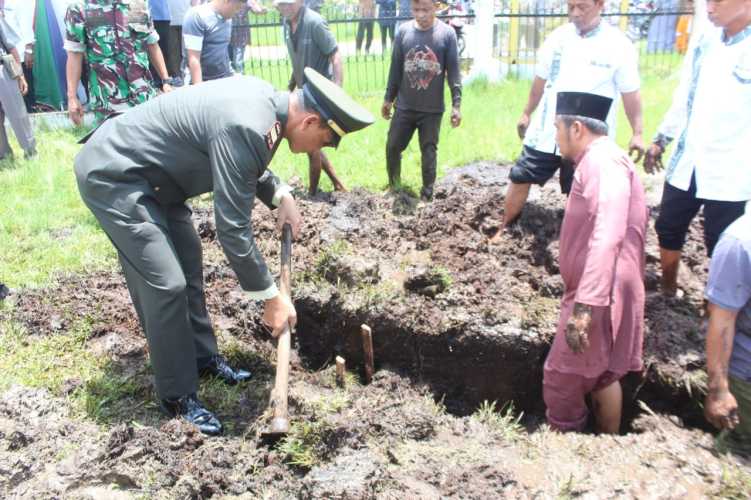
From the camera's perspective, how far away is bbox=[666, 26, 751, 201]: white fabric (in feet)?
11.3

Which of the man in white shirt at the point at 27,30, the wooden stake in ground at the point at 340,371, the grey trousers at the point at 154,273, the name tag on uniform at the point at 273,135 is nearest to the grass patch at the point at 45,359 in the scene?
the grey trousers at the point at 154,273

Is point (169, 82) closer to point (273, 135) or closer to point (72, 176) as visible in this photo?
point (72, 176)

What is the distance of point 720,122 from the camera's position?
3.56 meters

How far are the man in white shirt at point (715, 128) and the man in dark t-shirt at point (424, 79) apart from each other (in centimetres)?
229

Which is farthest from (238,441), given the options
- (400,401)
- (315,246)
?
(315,246)

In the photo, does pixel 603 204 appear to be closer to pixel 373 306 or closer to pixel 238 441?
pixel 373 306

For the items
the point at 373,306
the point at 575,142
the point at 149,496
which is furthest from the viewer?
the point at 373,306

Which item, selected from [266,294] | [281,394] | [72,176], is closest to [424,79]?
[266,294]

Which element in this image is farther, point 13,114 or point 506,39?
point 506,39

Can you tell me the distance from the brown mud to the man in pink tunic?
24 cm

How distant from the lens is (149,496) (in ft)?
9.23

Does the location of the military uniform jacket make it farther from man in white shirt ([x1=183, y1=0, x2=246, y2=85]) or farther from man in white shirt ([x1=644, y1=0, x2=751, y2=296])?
man in white shirt ([x1=183, y1=0, x2=246, y2=85])

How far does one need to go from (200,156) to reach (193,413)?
4.35 feet

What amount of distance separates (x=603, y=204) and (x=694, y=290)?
1987mm
